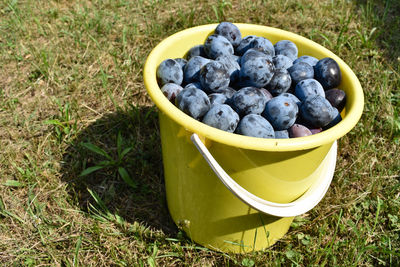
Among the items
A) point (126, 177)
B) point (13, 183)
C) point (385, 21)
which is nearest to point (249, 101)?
point (126, 177)

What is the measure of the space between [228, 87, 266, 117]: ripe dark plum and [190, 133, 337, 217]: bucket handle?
220 millimetres

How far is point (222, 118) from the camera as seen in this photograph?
1132 mm

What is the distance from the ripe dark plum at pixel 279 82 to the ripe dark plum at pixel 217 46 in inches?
9.0

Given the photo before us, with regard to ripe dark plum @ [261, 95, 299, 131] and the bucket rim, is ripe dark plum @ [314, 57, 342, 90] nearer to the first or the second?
the bucket rim

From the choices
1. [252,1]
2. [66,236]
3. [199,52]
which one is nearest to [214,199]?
[199,52]

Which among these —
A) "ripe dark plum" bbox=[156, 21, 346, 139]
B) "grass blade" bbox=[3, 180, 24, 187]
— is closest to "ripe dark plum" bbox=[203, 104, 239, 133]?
"ripe dark plum" bbox=[156, 21, 346, 139]

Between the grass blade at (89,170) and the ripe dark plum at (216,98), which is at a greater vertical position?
the ripe dark plum at (216,98)

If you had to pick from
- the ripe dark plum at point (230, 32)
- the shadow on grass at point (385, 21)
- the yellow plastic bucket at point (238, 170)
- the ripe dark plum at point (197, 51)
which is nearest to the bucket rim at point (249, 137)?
the yellow plastic bucket at point (238, 170)

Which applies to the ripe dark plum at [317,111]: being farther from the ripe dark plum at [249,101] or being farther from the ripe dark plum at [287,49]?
the ripe dark plum at [287,49]

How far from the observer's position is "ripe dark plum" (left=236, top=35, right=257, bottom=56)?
4.92ft

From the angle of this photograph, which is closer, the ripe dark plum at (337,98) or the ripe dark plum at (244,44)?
the ripe dark plum at (337,98)

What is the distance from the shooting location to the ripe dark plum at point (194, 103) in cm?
117

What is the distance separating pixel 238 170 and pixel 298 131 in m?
0.25

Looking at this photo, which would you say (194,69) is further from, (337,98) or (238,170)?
(337,98)
